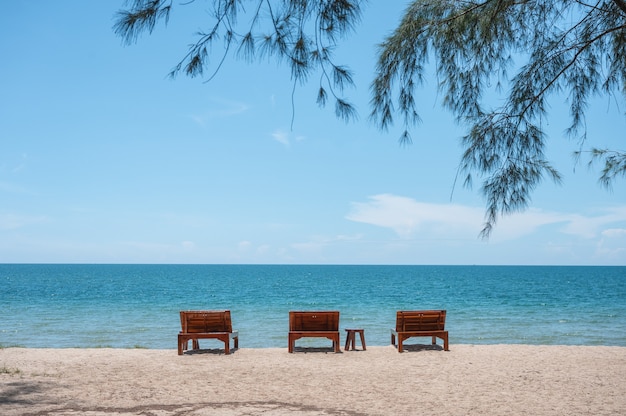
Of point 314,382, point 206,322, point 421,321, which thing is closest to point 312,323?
point 206,322

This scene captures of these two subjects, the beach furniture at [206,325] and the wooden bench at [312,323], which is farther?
the wooden bench at [312,323]

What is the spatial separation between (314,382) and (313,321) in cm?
304

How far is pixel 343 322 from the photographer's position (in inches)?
981

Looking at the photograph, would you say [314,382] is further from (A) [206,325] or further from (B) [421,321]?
(B) [421,321]

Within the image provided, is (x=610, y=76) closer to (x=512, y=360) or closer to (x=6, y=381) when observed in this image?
(x=512, y=360)

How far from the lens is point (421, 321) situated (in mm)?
11484

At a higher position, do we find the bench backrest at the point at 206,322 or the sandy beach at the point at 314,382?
the bench backrest at the point at 206,322

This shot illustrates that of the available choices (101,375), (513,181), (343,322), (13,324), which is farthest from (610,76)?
(13,324)

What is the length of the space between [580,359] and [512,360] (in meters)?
1.37

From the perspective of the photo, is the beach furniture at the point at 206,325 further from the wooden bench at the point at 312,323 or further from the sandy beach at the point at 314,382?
the wooden bench at the point at 312,323

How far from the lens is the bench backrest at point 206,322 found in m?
11.0

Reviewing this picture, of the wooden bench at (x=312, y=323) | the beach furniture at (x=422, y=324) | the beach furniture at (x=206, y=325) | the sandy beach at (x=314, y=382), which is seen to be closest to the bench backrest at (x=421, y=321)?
the beach furniture at (x=422, y=324)

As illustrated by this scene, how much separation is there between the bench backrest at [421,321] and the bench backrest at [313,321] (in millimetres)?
1351

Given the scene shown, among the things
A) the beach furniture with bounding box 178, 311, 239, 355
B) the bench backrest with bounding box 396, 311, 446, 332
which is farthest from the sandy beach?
the bench backrest with bounding box 396, 311, 446, 332
